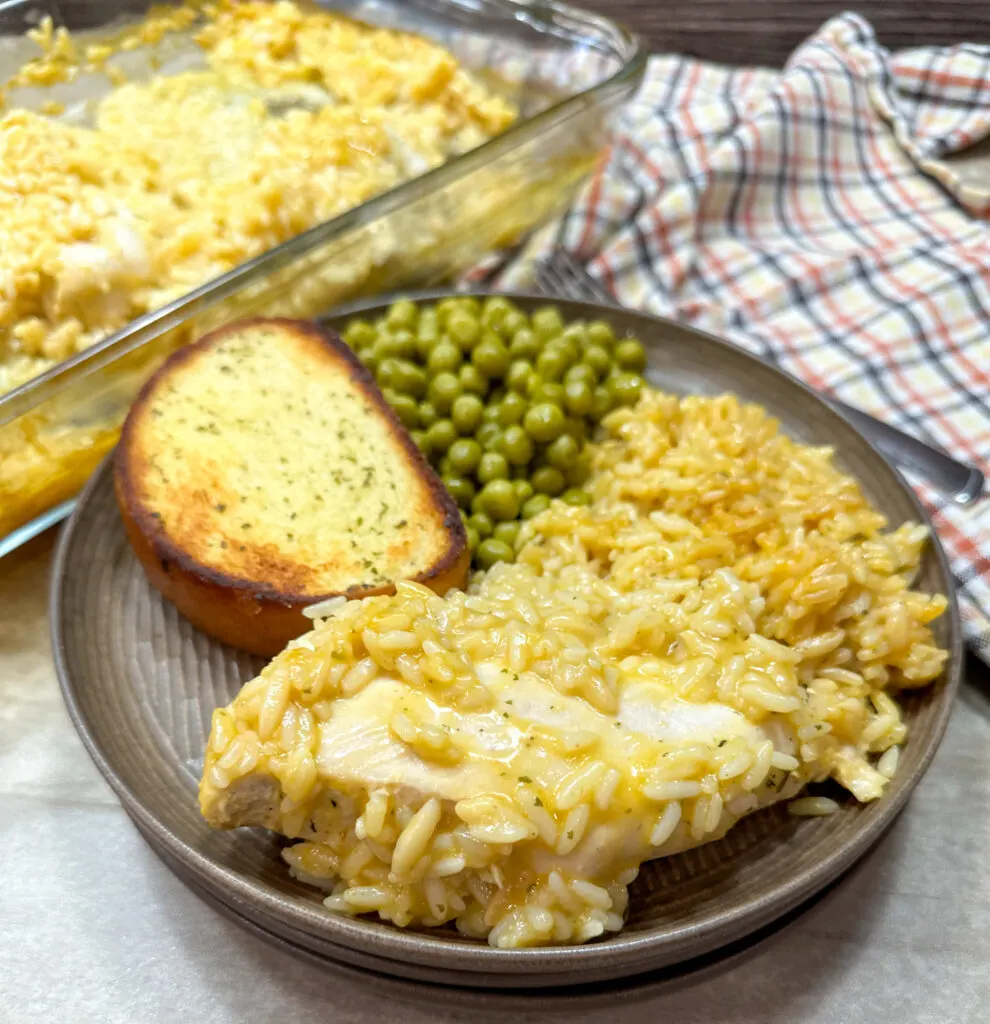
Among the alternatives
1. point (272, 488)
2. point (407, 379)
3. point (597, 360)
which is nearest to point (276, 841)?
point (272, 488)

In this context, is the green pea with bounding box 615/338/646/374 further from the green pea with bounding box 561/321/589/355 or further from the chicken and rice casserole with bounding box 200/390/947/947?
the chicken and rice casserole with bounding box 200/390/947/947

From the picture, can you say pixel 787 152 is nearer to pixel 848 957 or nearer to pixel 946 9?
pixel 946 9

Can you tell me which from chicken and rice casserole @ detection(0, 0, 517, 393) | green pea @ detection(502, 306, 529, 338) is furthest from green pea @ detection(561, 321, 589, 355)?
chicken and rice casserole @ detection(0, 0, 517, 393)

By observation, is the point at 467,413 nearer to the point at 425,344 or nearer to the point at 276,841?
the point at 425,344

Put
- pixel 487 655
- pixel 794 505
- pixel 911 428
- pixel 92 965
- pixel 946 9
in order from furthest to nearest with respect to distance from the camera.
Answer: pixel 946 9 → pixel 911 428 → pixel 794 505 → pixel 92 965 → pixel 487 655

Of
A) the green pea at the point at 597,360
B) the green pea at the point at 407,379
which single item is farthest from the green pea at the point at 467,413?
the green pea at the point at 597,360

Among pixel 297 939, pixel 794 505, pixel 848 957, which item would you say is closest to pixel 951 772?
pixel 848 957
